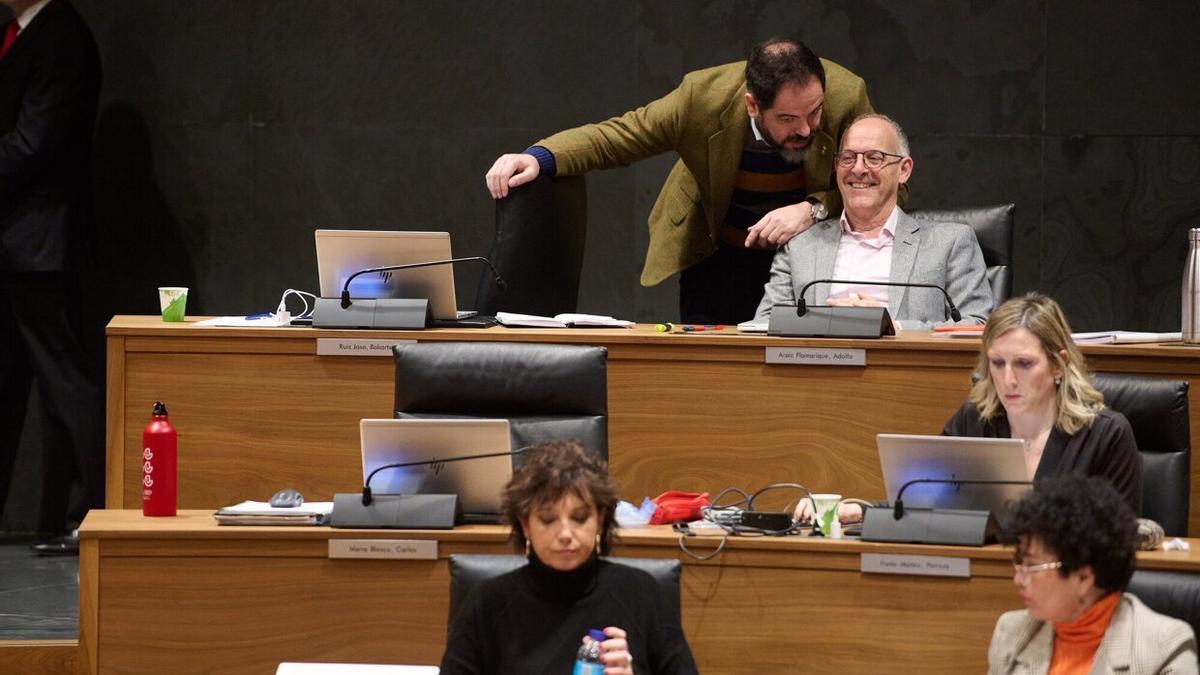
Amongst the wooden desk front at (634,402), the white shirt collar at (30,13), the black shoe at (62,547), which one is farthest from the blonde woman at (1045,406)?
the white shirt collar at (30,13)

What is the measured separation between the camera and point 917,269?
170 inches

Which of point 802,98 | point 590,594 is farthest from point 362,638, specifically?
point 802,98

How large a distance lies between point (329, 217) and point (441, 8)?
858 mm

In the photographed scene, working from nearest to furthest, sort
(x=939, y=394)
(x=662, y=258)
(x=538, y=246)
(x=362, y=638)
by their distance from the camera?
(x=362, y=638), (x=939, y=394), (x=538, y=246), (x=662, y=258)

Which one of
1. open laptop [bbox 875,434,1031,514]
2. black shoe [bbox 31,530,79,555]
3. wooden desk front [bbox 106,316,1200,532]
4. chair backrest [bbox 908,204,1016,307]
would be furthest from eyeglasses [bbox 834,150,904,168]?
black shoe [bbox 31,530,79,555]

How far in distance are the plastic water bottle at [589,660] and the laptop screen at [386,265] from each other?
1.61m

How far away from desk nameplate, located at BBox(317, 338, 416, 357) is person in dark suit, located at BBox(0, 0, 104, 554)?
1.73 meters

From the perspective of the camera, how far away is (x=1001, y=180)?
5.72 m

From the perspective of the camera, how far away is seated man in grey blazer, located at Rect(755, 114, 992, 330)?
4297 millimetres

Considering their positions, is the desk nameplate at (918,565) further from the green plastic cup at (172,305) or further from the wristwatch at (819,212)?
the green plastic cup at (172,305)

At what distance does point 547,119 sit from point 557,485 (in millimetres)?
3276

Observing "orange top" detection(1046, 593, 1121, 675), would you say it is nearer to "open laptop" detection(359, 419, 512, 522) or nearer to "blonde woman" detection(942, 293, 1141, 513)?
"blonde woman" detection(942, 293, 1141, 513)

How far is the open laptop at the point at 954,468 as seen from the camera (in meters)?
2.82

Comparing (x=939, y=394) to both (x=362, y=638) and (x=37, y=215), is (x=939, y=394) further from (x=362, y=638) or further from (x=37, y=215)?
(x=37, y=215)
